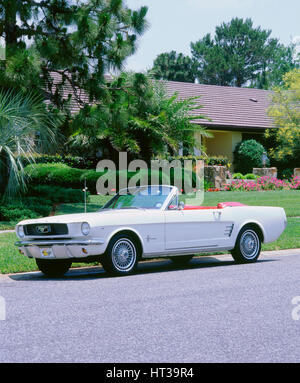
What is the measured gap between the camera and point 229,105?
1479 inches

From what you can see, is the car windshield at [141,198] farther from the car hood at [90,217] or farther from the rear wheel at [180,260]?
the rear wheel at [180,260]

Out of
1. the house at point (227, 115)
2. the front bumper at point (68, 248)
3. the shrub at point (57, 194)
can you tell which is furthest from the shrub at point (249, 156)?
the front bumper at point (68, 248)

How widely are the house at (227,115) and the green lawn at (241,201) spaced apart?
11.1m

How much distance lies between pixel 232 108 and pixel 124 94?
19.7 meters

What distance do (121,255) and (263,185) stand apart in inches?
740

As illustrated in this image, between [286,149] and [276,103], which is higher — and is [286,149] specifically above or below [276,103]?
below

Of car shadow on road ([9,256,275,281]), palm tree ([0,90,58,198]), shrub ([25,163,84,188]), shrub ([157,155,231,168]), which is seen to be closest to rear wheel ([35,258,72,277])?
car shadow on road ([9,256,275,281])

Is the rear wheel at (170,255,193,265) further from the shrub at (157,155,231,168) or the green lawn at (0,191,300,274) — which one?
the shrub at (157,155,231,168)

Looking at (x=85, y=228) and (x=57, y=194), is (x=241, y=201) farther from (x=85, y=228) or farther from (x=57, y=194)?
(x=85, y=228)

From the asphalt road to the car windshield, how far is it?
46.3 inches

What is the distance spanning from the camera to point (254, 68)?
71.0 m

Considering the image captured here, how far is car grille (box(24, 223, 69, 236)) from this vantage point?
8.97 meters
